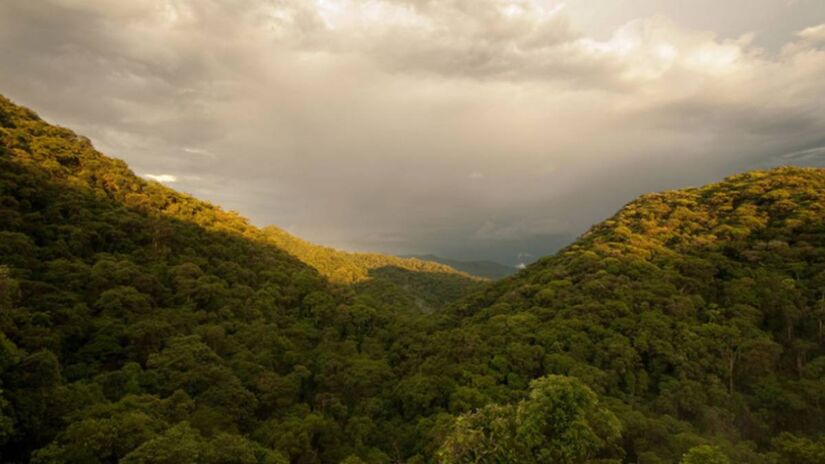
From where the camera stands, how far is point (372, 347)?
62.9 metres

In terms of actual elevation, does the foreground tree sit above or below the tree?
above

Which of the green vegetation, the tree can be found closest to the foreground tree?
the green vegetation

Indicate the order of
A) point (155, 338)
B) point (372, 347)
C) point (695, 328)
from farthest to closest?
point (372, 347), point (695, 328), point (155, 338)

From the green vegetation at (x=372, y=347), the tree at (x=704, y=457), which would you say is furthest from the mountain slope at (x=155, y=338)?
the tree at (x=704, y=457)

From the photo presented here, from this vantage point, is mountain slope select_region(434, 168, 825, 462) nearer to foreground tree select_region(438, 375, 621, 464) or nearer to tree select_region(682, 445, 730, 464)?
tree select_region(682, 445, 730, 464)

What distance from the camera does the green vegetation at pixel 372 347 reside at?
2277 centimetres

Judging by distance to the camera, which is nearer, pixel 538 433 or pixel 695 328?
pixel 538 433

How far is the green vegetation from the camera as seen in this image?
22.8 m

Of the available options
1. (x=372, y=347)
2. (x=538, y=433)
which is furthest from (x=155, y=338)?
(x=538, y=433)

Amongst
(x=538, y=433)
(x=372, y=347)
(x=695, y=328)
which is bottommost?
(x=372, y=347)

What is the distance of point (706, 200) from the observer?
84625mm

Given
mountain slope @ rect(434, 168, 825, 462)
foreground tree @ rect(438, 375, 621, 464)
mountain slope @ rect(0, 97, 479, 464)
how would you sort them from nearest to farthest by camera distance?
foreground tree @ rect(438, 375, 621, 464) < mountain slope @ rect(0, 97, 479, 464) < mountain slope @ rect(434, 168, 825, 462)

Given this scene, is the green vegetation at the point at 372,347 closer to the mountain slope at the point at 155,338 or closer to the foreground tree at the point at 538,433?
the foreground tree at the point at 538,433

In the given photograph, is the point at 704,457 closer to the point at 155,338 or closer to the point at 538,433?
the point at 538,433
